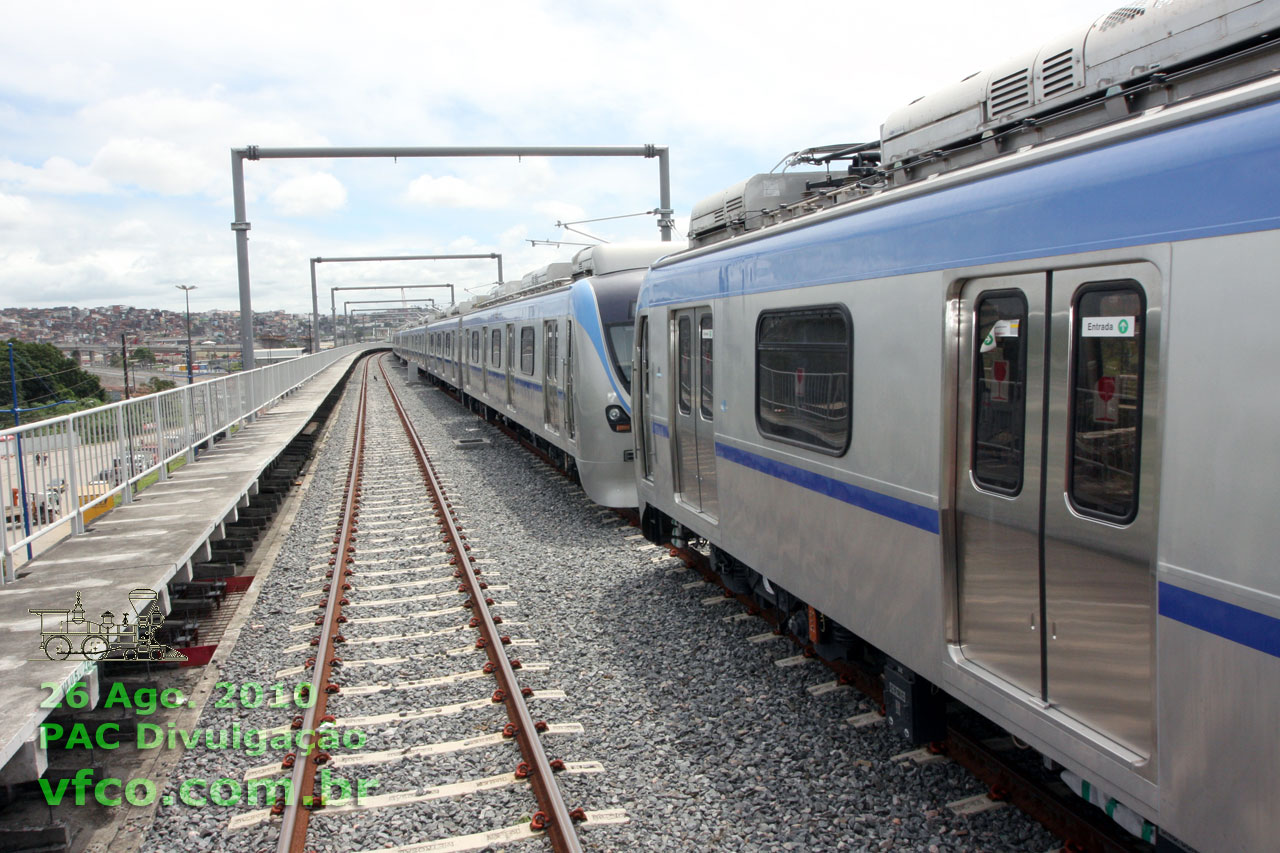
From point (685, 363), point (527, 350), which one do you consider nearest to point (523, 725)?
point (685, 363)

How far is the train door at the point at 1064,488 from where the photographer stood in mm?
2955

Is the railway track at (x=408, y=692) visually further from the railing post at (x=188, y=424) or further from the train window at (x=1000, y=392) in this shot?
the railing post at (x=188, y=424)

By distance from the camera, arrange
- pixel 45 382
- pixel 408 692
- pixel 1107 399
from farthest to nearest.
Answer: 1. pixel 45 382
2. pixel 408 692
3. pixel 1107 399

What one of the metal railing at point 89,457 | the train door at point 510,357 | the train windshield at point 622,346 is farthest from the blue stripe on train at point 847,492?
the train door at point 510,357

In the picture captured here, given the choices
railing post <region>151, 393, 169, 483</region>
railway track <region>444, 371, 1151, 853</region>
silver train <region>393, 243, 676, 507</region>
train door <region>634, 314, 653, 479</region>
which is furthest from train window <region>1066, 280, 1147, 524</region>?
railing post <region>151, 393, 169, 483</region>

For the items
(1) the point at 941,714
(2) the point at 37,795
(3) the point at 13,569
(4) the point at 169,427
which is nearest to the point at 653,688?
(1) the point at 941,714

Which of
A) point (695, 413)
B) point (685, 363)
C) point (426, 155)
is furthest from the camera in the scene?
point (426, 155)

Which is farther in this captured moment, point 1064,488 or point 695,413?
point 695,413

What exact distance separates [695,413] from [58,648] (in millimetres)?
4338

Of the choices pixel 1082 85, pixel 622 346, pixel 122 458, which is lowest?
pixel 122 458

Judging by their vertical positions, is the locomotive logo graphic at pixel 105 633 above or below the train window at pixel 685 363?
below

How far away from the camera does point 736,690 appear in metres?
5.85

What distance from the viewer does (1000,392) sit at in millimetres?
3574

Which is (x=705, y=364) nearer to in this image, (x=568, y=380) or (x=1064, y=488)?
(x=1064, y=488)
